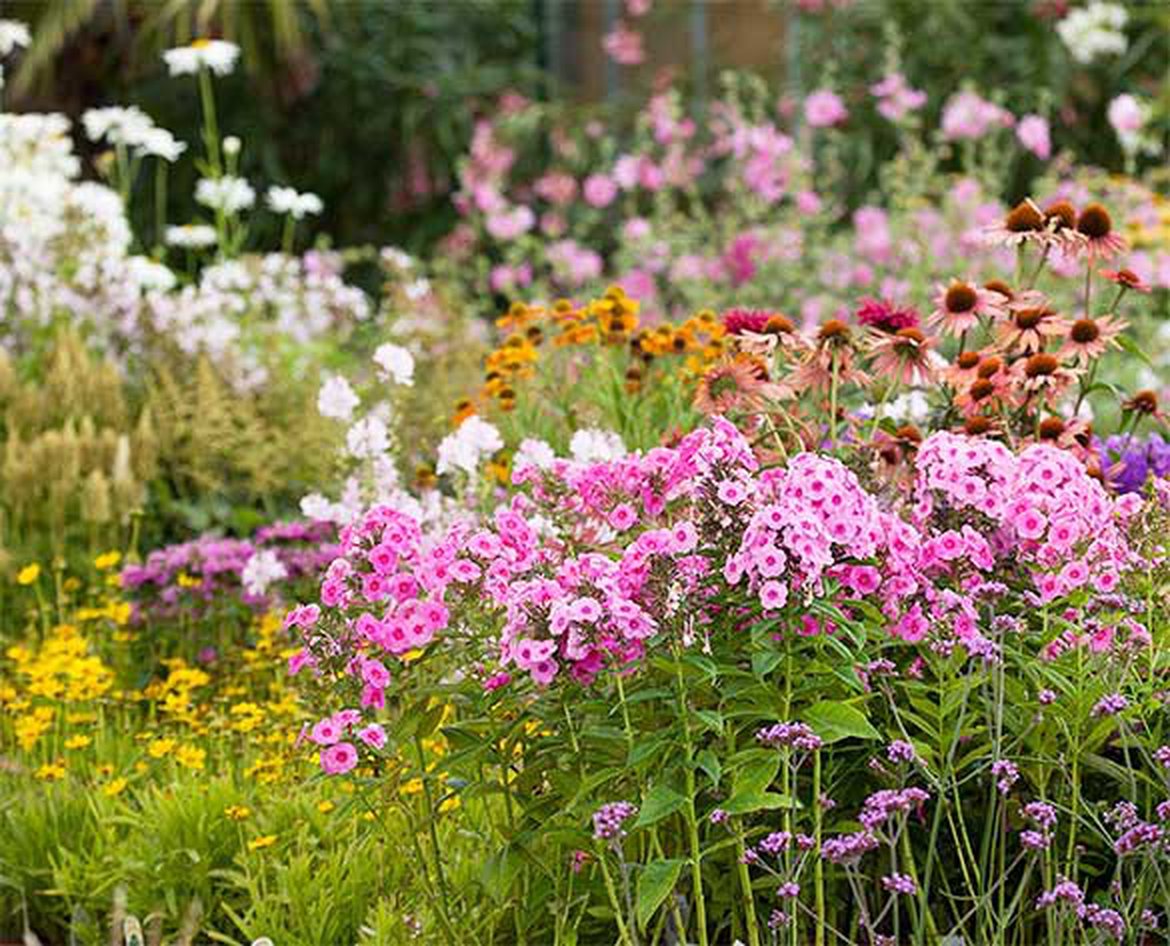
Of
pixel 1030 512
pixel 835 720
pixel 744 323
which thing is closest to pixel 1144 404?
pixel 744 323

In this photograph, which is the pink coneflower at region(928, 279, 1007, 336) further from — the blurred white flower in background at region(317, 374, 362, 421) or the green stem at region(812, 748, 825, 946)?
the blurred white flower in background at region(317, 374, 362, 421)

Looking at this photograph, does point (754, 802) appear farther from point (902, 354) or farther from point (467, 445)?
point (467, 445)

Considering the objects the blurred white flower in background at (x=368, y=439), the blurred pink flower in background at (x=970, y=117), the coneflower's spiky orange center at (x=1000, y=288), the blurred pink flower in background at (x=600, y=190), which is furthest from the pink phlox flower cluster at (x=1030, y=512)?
the blurred pink flower in background at (x=600, y=190)

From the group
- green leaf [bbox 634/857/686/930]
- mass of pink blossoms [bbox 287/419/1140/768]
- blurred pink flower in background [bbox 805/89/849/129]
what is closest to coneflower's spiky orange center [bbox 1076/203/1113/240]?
mass of pink blossoms [bbox 287/419/1140/768]

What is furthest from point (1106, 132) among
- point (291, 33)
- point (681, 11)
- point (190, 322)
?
point (190, 322)

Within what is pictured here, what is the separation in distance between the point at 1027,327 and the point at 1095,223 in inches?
13.6

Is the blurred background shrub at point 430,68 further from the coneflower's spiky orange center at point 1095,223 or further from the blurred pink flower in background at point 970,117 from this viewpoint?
the coneflower's spiky orange center at point 1095,223

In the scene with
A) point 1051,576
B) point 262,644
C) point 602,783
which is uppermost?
point 1051,576

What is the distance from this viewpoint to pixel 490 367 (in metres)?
4.91

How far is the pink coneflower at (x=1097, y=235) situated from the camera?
4012mm

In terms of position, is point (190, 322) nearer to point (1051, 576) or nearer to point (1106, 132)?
point (1051, 576)

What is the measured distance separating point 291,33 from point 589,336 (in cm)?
589

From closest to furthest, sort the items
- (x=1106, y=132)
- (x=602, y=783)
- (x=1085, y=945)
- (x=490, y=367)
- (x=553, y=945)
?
(x=1085, y=945) < (x=602, y=783) < (x=553, y=945) < (x=490, y=367) < (x=1106, y=132)

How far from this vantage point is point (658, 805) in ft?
9.19
